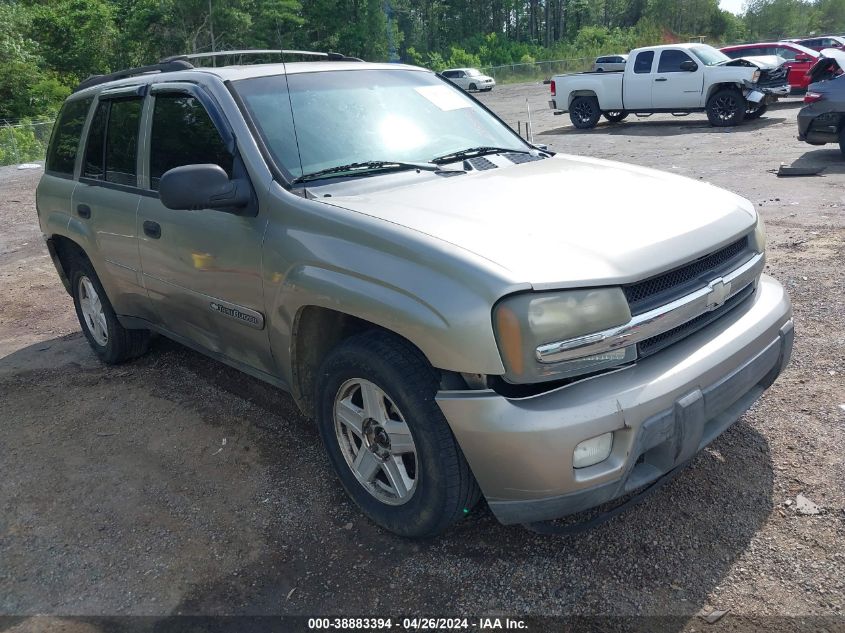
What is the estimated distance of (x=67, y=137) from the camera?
200 inches

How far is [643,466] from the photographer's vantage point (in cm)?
260

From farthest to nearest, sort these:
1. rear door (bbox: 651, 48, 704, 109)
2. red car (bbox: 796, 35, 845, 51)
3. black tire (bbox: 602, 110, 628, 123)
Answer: red car (bbox: 796, 35, 845, 51) < black tire (bbox: 602, 110, 628, 123) < rear door (bbox: 651, 48, 704, 109)

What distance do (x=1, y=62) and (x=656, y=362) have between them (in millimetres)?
37061

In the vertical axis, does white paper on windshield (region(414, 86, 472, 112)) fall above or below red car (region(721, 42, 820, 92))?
above

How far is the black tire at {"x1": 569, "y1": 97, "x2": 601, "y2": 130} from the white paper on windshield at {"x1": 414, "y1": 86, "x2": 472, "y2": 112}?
14969 millimetres

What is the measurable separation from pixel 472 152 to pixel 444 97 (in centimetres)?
53

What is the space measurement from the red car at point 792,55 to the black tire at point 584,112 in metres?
5.55

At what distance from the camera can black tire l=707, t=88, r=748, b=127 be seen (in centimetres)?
1573

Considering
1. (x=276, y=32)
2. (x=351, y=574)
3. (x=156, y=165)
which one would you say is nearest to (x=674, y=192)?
(x=351, y=574)

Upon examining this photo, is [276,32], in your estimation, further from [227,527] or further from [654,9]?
[227,527]

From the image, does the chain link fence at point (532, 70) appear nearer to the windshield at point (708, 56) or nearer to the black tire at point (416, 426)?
the windshield at point (708, 56)

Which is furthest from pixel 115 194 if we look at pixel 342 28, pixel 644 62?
pixel 342 28

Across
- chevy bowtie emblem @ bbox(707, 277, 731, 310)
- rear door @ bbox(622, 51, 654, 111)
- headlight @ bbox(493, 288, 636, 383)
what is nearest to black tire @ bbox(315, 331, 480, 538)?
headlight @ bbox(493, 288, 636, 383)

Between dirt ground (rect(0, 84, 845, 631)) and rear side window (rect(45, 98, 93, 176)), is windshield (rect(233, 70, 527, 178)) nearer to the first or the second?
dirt ground (rect(0, 84, 845, 631))
